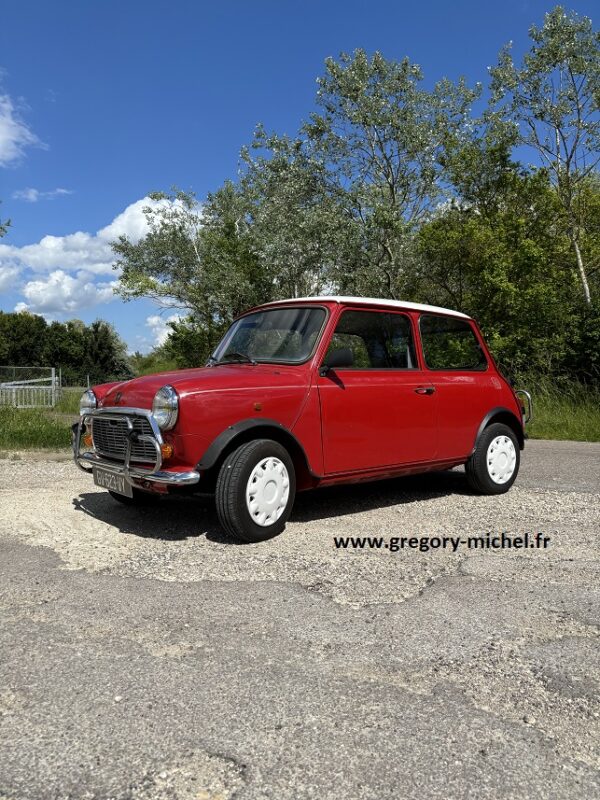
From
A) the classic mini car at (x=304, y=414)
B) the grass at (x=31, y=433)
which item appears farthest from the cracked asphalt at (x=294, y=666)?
the grass at (x=31, y=433)

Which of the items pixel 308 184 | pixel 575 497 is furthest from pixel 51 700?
pixel 308 184

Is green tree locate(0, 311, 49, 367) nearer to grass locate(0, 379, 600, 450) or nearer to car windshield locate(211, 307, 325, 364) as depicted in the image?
grass locate(0, 379, 600, 450)

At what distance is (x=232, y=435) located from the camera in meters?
4.54

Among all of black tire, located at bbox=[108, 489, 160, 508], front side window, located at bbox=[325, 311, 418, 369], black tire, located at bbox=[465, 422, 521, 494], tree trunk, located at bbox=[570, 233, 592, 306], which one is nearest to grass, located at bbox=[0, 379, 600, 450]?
black tire, located at bbox=[108, 489, 160, 508]

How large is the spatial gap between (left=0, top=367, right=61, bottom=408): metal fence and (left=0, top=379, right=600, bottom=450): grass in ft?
31.5

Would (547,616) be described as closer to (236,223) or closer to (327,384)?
(327,384)

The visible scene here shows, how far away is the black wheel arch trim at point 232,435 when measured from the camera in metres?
4.49

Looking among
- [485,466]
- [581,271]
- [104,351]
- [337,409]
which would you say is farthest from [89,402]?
[104,351]

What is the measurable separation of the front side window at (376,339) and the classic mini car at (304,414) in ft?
0.04

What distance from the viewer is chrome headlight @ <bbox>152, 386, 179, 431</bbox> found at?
4.47 meters

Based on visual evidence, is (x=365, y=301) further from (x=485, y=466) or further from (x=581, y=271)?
(x=581, y=271)

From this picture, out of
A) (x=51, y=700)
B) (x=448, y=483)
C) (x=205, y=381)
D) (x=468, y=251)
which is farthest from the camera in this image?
(x=468, y=251)

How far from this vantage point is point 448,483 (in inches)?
287

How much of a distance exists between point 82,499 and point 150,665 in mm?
3929
